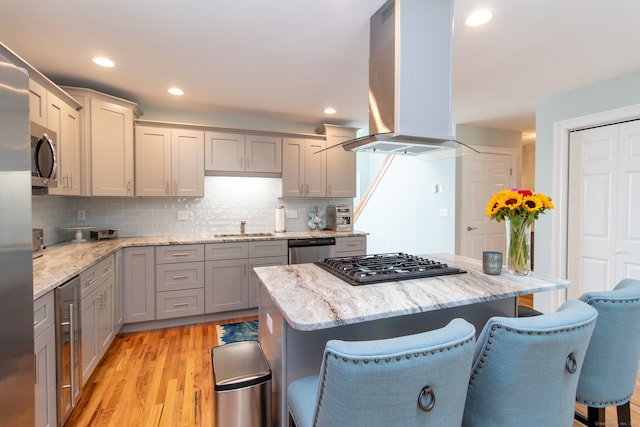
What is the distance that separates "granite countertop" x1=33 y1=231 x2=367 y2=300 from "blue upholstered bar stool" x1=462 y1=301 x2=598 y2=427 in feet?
6.24

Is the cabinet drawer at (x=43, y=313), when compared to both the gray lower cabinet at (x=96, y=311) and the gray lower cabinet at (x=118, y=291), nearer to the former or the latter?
the gray lower cabinet at (x=96, y=311)

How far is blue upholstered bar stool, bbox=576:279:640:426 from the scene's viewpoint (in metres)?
1.25

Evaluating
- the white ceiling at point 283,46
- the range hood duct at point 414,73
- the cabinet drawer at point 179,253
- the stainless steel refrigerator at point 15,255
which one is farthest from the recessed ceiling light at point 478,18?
the cabinet drawer at point 179,253

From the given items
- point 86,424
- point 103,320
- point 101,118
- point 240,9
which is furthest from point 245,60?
point 86,424

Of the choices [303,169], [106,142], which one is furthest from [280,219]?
[106,142]

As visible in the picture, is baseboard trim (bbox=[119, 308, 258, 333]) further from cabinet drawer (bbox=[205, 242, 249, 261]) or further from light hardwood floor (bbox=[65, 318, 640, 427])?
cabinet drawer (bbox=[205, 242, 249, 261])

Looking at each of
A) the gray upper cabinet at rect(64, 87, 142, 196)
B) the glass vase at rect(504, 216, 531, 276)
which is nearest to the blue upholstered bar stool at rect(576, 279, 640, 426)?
the glass vase at rect(504, 216, 531, 276)

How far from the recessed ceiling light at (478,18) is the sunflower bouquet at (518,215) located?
108cm

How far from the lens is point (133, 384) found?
2.29 m

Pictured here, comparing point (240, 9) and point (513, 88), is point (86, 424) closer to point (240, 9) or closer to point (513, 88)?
point (240, 9)

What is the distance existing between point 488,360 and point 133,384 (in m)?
2.42

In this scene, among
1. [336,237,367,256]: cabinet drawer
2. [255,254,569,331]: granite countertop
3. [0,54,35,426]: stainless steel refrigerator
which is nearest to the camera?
[0,54,35,426]: stainless steel refrigerator

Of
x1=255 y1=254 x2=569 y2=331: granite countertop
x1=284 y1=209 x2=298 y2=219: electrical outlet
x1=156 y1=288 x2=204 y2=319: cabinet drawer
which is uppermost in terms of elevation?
x1=284 y1=209 x2=298 y2=219: electrical outlet

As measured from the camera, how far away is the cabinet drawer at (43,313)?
4.74 feet
